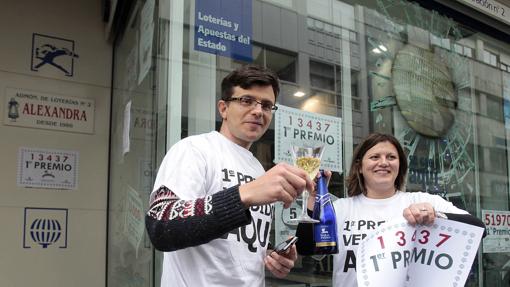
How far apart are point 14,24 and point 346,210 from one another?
315 cm

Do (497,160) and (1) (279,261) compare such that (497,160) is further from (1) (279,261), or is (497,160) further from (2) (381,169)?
(1) (279,261)

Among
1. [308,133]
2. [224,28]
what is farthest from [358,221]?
[224,28]

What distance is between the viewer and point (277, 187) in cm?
123

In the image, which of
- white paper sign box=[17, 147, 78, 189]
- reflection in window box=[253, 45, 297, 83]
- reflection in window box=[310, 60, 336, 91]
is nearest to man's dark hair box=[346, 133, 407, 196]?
reflection in window box=[253, 45, 297, 83]

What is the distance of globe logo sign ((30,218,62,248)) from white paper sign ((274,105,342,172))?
2001mm

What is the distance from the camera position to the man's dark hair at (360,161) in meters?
2.44

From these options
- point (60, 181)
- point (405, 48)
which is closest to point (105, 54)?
point (60, 181)

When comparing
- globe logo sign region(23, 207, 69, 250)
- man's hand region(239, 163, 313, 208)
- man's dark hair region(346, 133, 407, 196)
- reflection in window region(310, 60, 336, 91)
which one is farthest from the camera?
globe logo sign region(23, 207, 69, 250)

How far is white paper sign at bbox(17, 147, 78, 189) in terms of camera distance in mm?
3883

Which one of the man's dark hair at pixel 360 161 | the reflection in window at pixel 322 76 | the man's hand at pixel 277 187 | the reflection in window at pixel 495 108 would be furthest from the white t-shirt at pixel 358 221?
the reflection in window at pixel 495 108

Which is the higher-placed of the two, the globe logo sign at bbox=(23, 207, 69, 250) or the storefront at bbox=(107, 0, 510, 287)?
the storefront at bbox=(107, 0, 510, 287)

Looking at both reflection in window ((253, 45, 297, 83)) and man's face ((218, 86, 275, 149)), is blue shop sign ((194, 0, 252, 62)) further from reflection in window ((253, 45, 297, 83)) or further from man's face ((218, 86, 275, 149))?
man's face ((218, 86, 275, 149))

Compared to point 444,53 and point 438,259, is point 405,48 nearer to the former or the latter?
point 444,53

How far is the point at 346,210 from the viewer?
7.86ft
